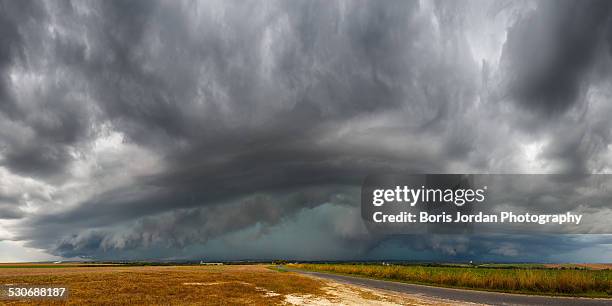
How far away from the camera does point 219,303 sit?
28516 millimetres

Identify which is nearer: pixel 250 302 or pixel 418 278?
pixel 250 302

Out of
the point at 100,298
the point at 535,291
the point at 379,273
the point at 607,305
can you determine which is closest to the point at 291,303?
the point at 100,298

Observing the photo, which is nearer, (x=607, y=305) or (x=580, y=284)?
(x=607, y=305)

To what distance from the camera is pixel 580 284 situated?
139 ft

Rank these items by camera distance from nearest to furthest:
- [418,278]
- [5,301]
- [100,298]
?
1. [5,301]
2. [100,298]
3. [418,278]

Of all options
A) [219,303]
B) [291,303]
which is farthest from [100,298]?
[291,303]

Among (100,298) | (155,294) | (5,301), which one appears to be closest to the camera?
(5,301)

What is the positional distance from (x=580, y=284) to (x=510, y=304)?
17.9m

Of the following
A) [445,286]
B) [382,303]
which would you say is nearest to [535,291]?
[445,286]

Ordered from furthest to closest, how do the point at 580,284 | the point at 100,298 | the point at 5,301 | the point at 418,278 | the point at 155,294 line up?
the point at 418,278, the point at 580,284, the point at 155,294, the point at 100,298, the point at 5,301

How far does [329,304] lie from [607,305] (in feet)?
80.8

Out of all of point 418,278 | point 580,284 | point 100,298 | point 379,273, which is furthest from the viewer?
point 379,273

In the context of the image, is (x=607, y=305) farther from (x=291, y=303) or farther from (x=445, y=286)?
(x=291, y=303)

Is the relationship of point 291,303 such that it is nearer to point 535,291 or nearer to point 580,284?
point 535,291
